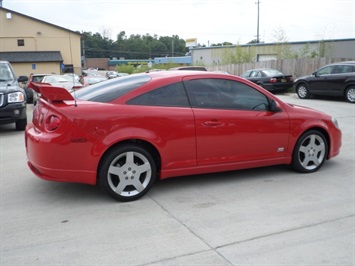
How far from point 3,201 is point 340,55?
34824 mm

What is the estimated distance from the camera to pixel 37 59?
42.0 m

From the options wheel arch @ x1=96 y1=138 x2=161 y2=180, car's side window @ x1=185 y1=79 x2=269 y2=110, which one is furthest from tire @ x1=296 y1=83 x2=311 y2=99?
wheel arch @ x1=96 y1=138 x2=161 y2=180

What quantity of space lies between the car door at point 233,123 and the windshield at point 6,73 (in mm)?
6756

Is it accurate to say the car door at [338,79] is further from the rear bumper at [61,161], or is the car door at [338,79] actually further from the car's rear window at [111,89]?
the rear bumper at [61,161]

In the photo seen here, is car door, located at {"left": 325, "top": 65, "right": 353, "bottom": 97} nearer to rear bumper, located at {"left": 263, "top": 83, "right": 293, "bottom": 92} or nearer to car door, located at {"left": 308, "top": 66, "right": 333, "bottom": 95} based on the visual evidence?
car door, located at {"left": 308, "top": 66, "right": 333, "bottom": 95}

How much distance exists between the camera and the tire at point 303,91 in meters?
17.2

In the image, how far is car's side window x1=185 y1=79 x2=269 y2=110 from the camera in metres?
4.96

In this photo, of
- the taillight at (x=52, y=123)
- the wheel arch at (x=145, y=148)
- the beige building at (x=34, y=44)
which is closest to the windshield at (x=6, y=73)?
the taillight at (x=52, y=123)

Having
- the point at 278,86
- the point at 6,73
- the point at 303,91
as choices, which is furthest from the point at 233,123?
the point at 278,86

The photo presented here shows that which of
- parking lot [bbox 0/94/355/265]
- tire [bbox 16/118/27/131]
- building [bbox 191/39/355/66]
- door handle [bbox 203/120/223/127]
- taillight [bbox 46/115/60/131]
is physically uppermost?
building [bbox 191/39/355/66]

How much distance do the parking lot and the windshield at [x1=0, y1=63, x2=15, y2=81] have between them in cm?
503

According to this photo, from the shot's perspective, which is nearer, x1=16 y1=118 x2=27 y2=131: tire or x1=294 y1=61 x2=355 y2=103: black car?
x1=16 y1=118 x2=27 y2=131: tire

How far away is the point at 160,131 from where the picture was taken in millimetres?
4609

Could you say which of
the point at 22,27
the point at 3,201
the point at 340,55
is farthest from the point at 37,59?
the point at 3,201
